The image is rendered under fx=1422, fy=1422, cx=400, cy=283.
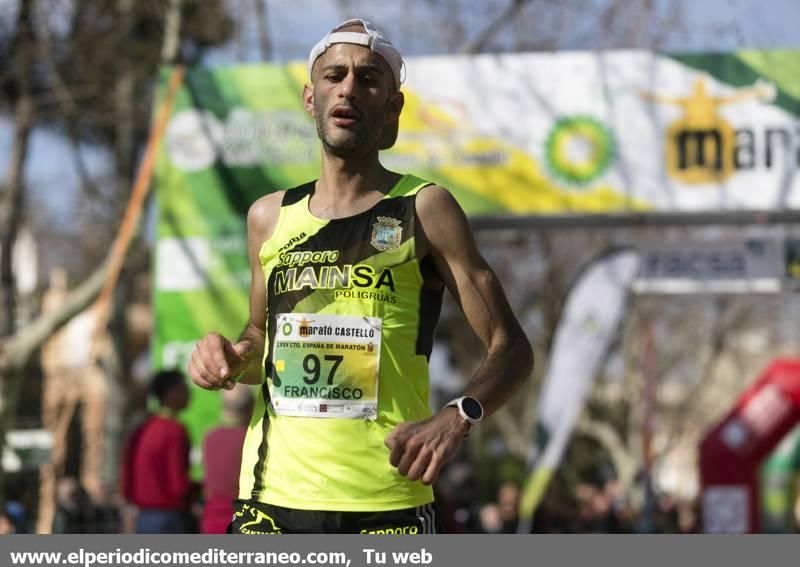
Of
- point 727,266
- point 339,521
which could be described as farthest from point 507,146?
point 339,521

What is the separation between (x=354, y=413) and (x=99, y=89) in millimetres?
15327

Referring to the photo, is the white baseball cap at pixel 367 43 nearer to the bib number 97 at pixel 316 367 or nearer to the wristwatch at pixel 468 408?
the bib number 97 at pixel 316 367

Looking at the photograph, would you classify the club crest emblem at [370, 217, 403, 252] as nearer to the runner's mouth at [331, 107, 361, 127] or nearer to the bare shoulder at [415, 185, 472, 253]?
the bare shoulder at [415, 185, 472, 253]

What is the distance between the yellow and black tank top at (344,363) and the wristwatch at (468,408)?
0.21 m

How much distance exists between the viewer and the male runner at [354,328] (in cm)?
337

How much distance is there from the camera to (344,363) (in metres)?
3.41

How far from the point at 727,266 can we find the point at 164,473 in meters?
5.14

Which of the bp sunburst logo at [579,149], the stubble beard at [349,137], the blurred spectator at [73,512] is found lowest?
the blurred spectator at [73,512]

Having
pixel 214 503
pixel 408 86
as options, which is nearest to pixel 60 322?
pixel 408 86

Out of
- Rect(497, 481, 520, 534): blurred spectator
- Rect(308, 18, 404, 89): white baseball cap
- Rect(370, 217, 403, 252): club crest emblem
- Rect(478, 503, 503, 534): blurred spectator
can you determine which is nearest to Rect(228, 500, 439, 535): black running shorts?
Rect(370, 217, 403, 252): club crest emblem

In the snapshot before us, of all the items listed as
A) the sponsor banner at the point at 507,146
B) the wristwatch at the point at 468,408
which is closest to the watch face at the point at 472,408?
the wristwatch at the point at 468,408

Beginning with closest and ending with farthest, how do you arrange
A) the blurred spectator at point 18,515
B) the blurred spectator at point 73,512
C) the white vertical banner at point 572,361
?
the blurred spectator at point 18,515 < the blurred spectator at point 73,512 < the white vertical banner at point 572,361

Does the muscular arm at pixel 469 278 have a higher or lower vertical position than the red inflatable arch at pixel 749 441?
higher

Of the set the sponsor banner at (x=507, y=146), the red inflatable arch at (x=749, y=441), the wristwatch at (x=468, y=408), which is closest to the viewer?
the wristwatch at (x=468, y=408)
